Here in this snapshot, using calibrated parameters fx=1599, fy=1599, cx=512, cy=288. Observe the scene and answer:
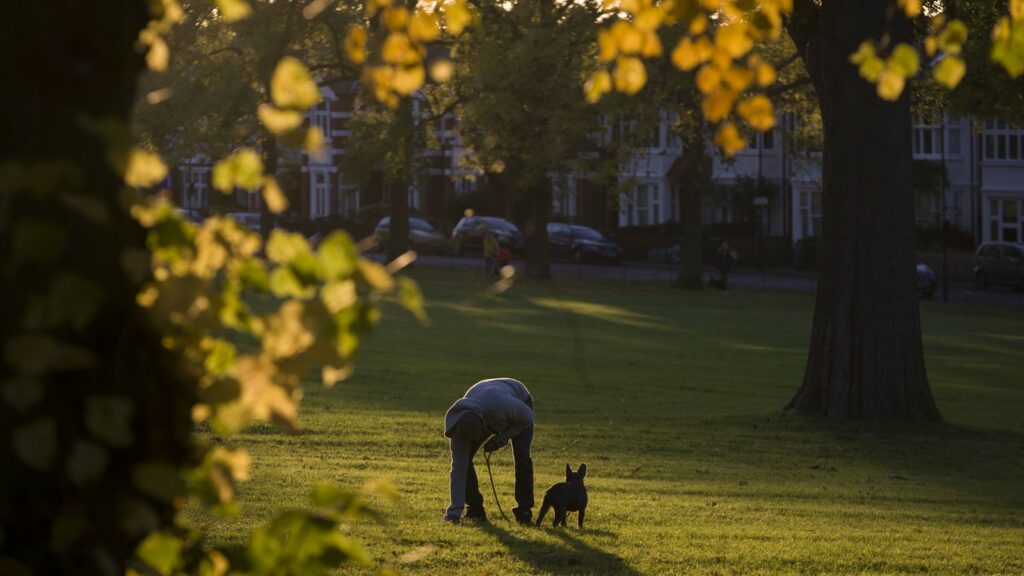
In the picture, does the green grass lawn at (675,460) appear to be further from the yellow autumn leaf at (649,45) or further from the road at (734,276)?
the road at (734,276)

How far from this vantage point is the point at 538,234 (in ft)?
173

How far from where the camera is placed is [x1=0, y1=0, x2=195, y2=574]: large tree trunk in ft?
9.03

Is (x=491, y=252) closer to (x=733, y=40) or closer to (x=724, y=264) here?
(x=724, y=264)

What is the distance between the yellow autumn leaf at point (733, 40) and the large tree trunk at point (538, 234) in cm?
4758

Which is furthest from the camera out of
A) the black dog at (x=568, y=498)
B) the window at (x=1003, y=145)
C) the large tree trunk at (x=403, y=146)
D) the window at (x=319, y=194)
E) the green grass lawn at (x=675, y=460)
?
the window at (x=319, y=194)

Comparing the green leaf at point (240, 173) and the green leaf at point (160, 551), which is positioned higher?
the green leaf at point (240, 173)

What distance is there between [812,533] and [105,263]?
958cm

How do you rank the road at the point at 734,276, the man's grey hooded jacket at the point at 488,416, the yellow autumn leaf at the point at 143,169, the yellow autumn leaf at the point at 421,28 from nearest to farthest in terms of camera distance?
the yellow autumn leaf at the point at 143,169, the yellow autumn leaf at the point at 421,28, the man's grey hooded jacket at the point at 488,416, the road at the point at 734,276

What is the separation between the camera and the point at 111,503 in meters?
2.90

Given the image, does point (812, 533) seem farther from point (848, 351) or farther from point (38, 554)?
point (38, 554)

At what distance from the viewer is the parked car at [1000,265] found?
53.7 m

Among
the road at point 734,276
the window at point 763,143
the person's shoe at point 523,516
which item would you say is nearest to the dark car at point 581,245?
the road at point 734,276

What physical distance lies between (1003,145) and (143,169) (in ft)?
214

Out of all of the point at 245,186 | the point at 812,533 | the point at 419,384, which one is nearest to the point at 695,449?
the point at 812,533
